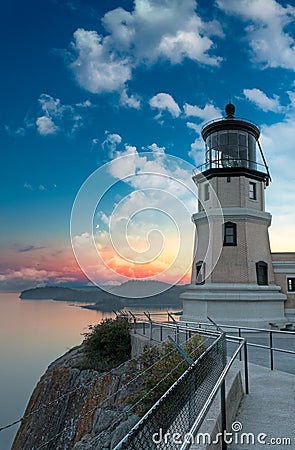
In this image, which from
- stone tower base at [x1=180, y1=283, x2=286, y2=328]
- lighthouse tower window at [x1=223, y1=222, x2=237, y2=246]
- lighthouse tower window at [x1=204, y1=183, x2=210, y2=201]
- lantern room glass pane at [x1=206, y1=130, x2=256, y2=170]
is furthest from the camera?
lighthouse tower window at [x1=204, y1=183, x2=210, y2=201]

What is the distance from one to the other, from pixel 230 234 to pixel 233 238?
0.80ft

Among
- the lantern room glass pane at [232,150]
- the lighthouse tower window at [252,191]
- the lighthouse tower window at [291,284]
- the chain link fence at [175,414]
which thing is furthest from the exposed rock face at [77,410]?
the lantern room glass pane at [232,150]

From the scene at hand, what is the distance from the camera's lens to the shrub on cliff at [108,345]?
1526 cm

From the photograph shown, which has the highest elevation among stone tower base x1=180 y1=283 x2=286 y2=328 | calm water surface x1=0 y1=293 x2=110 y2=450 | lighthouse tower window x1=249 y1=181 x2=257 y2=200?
lighthouse tower window x1=249 y1=181 x2=257 y2=200

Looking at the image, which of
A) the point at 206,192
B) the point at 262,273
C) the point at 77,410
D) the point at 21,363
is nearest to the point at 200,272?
the point at 262,273

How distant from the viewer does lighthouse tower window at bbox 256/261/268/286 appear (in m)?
20.4

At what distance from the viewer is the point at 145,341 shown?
14094mm

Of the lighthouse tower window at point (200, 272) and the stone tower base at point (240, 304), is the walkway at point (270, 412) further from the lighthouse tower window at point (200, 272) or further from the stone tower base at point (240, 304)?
the lighthouse tower window at point (200, 272)

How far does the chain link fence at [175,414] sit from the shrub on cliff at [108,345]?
1150 centimetres

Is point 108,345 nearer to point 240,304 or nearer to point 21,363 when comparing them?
point 240,304

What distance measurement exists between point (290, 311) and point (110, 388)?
11276 millimetres

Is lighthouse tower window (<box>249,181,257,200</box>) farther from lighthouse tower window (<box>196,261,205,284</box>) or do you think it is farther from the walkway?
the walkway

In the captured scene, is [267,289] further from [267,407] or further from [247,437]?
[247,437]

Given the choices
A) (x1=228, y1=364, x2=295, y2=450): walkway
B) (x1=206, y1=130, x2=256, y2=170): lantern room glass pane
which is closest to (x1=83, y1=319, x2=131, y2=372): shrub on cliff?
(x1=228, y1=364, x2=295, y2=450): walkway
